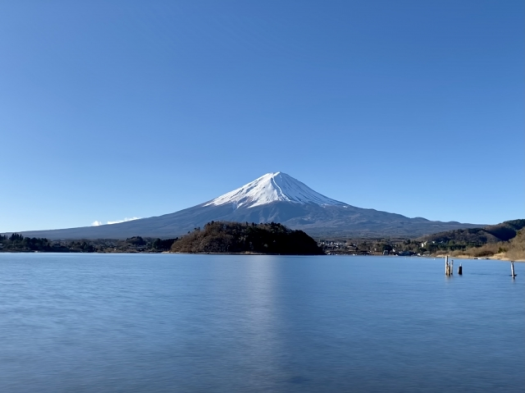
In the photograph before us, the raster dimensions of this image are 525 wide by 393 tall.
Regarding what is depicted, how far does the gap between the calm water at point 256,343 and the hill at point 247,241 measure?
87334mm

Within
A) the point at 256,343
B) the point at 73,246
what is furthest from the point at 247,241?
the point at 256,343

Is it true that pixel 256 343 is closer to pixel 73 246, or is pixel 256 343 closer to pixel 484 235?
pixel 73 246

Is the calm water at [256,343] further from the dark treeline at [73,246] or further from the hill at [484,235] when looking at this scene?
the hill at [484,235]

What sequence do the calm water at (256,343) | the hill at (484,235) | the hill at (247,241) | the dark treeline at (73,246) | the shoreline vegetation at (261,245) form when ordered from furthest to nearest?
the hill at (484,235), the dark treeline at (73,246), the hill at (247,241), the shoreline vegetation at (261,245), the calm water at (256,343)

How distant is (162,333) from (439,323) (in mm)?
9784

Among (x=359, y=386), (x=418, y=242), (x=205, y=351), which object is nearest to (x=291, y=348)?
(x=205, y=351)

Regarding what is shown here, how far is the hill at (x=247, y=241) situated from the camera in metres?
116

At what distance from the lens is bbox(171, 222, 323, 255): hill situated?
379 feet

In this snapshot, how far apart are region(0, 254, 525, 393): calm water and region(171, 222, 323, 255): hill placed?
8733 cm

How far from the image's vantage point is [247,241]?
115875 millimetres

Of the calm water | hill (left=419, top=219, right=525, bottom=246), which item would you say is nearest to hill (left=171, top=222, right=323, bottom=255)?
hill (left=419, top=219, right=525, bottom=246)

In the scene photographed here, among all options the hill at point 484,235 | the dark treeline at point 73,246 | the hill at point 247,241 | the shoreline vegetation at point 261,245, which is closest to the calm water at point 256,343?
the shoreline vegetation at point 261,245

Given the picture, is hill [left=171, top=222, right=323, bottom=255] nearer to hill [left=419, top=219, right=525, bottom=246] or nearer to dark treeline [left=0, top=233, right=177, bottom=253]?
dark treeline [left=0, top=233, right=177, bottom=253]

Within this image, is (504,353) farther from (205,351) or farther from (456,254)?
(456,254)
